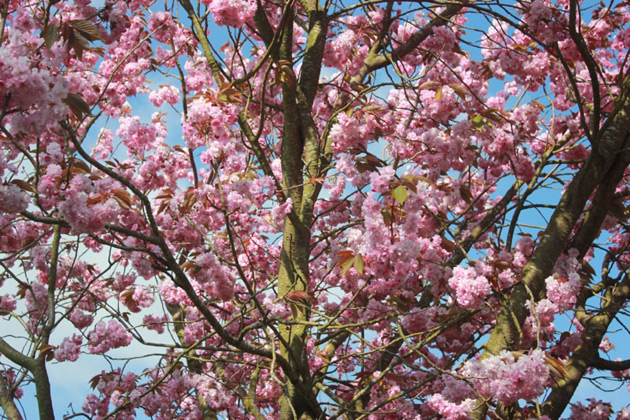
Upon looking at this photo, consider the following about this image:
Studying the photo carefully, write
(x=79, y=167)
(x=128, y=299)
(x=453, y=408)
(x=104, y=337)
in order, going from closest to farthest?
(x=79, y=167) < (x=453, y=408) < (x=104, y=337) < (x=128, y=299)

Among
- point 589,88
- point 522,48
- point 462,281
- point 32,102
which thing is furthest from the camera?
point 589,88

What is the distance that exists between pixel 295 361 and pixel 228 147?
1.35 m

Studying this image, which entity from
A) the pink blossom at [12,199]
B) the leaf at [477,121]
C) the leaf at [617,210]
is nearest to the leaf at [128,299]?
the pink blossom at [12,199]

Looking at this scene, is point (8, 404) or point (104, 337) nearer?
point (8, 404)

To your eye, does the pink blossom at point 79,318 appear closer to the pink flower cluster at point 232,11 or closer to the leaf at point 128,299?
the leaf at point 128,299

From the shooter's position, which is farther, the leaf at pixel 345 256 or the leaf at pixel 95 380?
the leaf at pixel 95 380

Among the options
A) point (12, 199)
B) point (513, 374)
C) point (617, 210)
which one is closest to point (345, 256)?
point (513, 374)

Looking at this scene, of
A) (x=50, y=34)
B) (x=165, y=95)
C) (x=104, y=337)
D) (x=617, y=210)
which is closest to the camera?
(x=50, y=34)

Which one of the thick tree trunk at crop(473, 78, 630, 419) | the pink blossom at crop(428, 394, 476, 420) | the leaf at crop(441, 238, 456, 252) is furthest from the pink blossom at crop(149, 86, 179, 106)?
the pink blossom at crop(428, 394, 476, 420)

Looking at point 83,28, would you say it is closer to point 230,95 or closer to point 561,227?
point 230,95

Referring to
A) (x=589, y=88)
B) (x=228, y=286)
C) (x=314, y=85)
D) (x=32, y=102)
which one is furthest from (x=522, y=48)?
(x=32, y=102)

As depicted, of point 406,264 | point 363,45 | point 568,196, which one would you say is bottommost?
point 406,264

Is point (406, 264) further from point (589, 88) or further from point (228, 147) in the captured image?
point (589, 88)

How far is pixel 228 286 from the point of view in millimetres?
3590
